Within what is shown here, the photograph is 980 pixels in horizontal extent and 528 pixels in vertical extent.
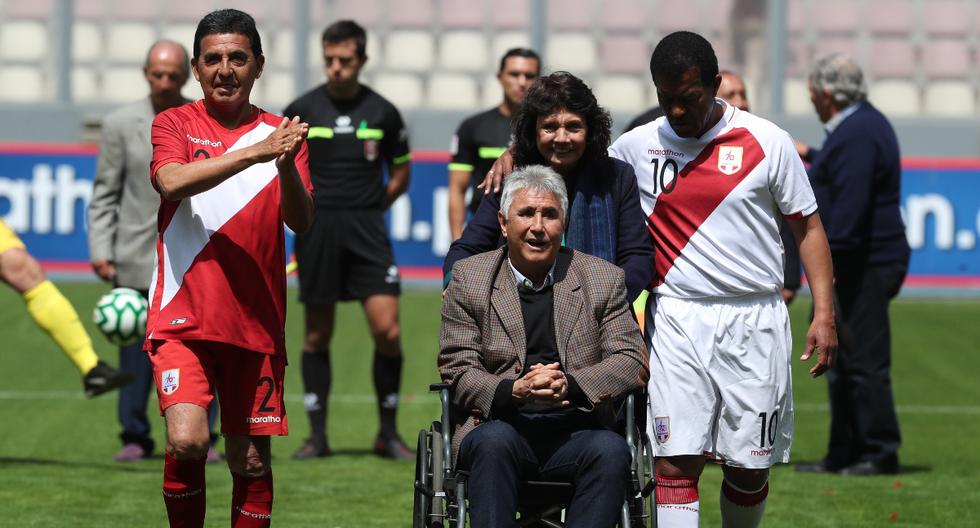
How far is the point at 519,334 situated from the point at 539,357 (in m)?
0.11

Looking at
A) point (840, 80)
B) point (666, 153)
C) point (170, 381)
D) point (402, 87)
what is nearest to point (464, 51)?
point (402, 87)

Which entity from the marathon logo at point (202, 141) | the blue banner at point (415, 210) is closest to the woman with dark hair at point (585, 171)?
the marathon logo at point (202, 141)

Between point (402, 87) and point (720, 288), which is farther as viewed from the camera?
point (402, 87)

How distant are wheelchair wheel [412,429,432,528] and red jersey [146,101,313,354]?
651 millimetres

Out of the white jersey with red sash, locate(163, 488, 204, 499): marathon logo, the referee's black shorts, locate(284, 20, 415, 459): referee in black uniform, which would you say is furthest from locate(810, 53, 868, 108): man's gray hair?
locate(163, 488, 204, 499): marathon logo

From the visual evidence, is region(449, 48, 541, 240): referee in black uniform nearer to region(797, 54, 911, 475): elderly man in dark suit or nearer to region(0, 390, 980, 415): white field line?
region(797, 54, 911, 475): elderly man in dark suit

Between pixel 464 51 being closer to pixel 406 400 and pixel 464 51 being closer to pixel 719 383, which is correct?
pixel 406 400

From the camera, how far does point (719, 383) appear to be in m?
6.16

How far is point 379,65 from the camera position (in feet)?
74.8

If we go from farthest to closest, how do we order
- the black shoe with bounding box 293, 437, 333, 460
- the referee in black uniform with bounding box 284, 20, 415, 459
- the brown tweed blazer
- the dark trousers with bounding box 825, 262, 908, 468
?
the referee in black uniform with bounding box 284, 20, 415, 459 < the black shoe with bounding box 293, 437, 333, 460 < the dark trousers with bounding box 825, 262, 908, 468 < the brown tweed blazer

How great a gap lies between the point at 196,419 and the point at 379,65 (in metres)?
17.3

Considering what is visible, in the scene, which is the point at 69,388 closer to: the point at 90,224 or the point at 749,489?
the point at 90,224

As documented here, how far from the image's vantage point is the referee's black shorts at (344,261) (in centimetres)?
977

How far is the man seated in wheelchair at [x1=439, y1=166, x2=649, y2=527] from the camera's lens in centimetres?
557
